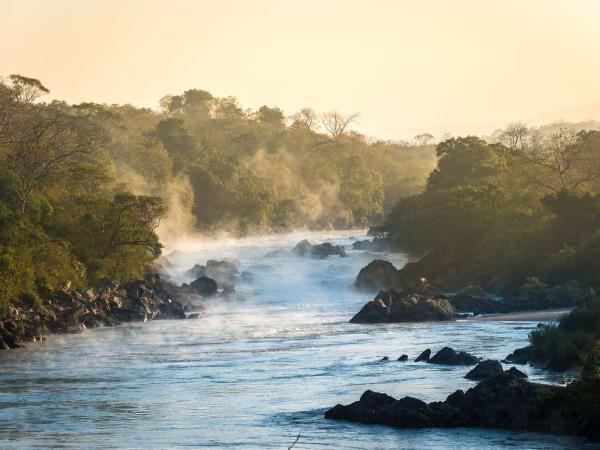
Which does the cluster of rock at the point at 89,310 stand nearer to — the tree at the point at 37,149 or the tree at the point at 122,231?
the tree at the point at 122,231

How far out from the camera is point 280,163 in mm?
182125

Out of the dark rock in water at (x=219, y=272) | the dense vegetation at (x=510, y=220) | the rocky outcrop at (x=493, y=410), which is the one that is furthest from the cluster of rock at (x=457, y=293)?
the rocky outcrop at (x=493, y=410)

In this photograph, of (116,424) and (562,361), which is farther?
(562,361)

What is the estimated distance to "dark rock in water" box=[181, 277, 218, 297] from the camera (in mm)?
84562

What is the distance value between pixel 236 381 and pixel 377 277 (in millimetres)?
43801

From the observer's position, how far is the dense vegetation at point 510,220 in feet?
246

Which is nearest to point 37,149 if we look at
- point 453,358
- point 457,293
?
point 457,293

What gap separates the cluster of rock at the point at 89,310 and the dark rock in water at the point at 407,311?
1319 centimetres

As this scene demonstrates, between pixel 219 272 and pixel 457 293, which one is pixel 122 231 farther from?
pixel 219 272

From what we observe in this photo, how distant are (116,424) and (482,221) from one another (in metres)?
58.1

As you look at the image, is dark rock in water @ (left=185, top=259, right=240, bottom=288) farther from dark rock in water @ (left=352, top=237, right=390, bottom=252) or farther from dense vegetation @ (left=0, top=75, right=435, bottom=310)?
dark rock in water @ (left=352, top=237, right=390, bottom=252)

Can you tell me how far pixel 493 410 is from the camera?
33.3 metres

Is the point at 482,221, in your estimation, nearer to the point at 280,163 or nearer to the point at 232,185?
the point at 232,185

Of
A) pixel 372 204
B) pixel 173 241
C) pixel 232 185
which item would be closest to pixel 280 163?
pixel 372 204
